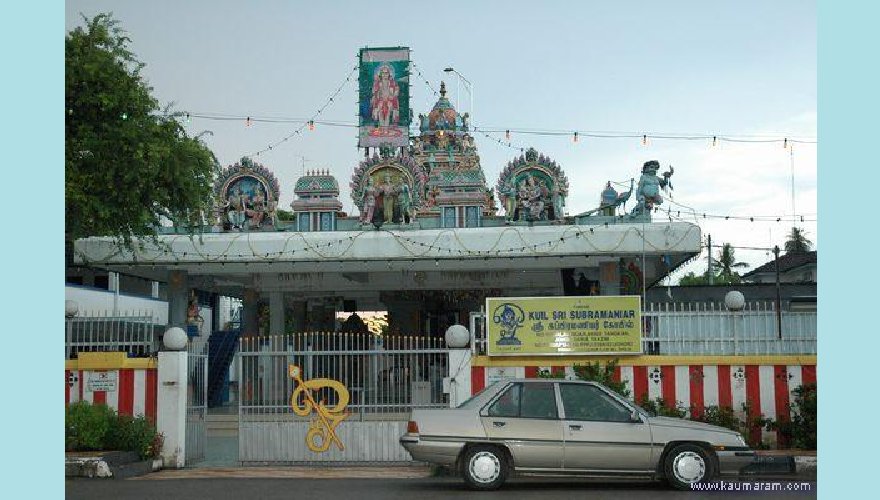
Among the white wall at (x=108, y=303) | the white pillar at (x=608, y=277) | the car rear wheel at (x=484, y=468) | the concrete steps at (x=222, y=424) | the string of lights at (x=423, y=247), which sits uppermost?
the string of lights at (x=423, y=247)

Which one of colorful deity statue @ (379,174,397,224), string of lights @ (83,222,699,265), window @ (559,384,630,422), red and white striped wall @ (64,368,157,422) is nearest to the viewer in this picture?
window @ (559,384,630,422)

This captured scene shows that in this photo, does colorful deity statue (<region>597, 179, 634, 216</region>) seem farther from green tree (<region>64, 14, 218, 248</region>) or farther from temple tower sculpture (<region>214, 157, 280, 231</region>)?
green tree (<region>64, 14, 218, 248</region>)

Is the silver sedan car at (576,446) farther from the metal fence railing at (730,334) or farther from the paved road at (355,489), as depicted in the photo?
the metal fence railing at (730,334)

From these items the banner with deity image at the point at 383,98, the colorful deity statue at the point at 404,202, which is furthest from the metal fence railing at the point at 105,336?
the banner with deity image at the point at 383,98

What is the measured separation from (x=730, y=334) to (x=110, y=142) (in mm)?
→ 9812

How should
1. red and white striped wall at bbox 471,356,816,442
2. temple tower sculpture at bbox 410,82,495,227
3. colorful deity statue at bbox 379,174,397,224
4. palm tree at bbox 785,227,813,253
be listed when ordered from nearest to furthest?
1. red and white striped wall at bbox 471,356,816,442
2. colorful deity statue at bbox 379,174,397,224
3. temple tower sculpture at bbox 410,82,495,227
4. palm tree at bbox 785,227,813,253

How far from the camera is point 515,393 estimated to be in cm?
1215

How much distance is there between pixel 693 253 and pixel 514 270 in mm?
5523

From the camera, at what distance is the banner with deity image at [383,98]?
27156 millimetres

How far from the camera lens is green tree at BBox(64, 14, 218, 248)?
14.3m

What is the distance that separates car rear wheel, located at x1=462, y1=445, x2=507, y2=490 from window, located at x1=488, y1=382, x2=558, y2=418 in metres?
0.47

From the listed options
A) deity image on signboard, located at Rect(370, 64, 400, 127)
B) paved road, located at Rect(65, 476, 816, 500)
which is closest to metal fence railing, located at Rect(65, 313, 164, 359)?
paved road, located at Rect(65, 476, 816, 500)

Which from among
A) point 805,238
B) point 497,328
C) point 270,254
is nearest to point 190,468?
point 497,328

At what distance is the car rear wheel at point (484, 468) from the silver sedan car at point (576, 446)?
12mm
